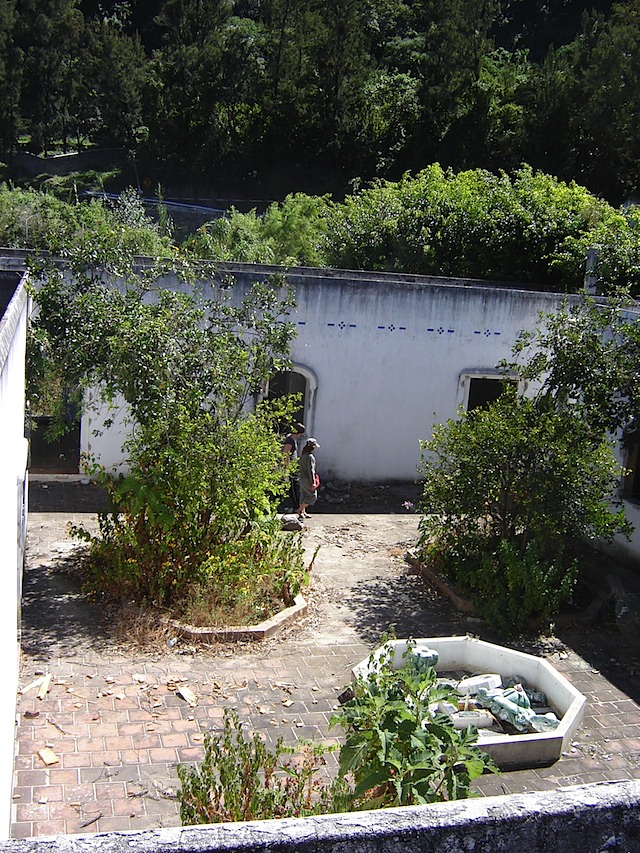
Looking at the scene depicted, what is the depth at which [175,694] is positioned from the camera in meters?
7.28

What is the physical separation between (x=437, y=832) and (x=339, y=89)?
38957 mm

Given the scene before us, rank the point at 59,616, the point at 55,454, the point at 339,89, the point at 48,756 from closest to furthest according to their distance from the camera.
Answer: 1. the point at 48,756
2. the point at 59,616
3. the point at 55,454
4. the point at 339,89

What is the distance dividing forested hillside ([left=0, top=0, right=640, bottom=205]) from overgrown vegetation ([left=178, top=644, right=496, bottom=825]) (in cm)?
2903

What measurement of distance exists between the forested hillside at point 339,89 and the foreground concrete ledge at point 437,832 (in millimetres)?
31392

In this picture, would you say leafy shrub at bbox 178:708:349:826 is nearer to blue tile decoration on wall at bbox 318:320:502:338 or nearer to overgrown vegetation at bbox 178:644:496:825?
overgrown vegetation at bbox 178:644:496:825

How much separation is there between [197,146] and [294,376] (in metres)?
27.3

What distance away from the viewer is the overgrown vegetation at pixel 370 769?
198 inches

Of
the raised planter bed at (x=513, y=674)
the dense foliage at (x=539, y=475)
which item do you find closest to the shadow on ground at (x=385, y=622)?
the dense foliage at (x=539, y=475)

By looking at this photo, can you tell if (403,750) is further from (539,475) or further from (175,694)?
(539,475)

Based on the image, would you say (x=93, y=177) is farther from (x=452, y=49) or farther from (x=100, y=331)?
(x=100, y=331)

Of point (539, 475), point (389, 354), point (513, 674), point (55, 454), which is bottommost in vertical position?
point (513, 674)

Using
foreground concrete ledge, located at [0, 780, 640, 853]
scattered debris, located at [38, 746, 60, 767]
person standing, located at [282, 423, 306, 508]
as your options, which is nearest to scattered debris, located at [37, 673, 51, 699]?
scattered debris, located at [38, 746, 60, 767]

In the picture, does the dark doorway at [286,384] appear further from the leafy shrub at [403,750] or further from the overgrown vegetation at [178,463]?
the leafy shrub at [403,750]

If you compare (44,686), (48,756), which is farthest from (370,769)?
(44,686)
